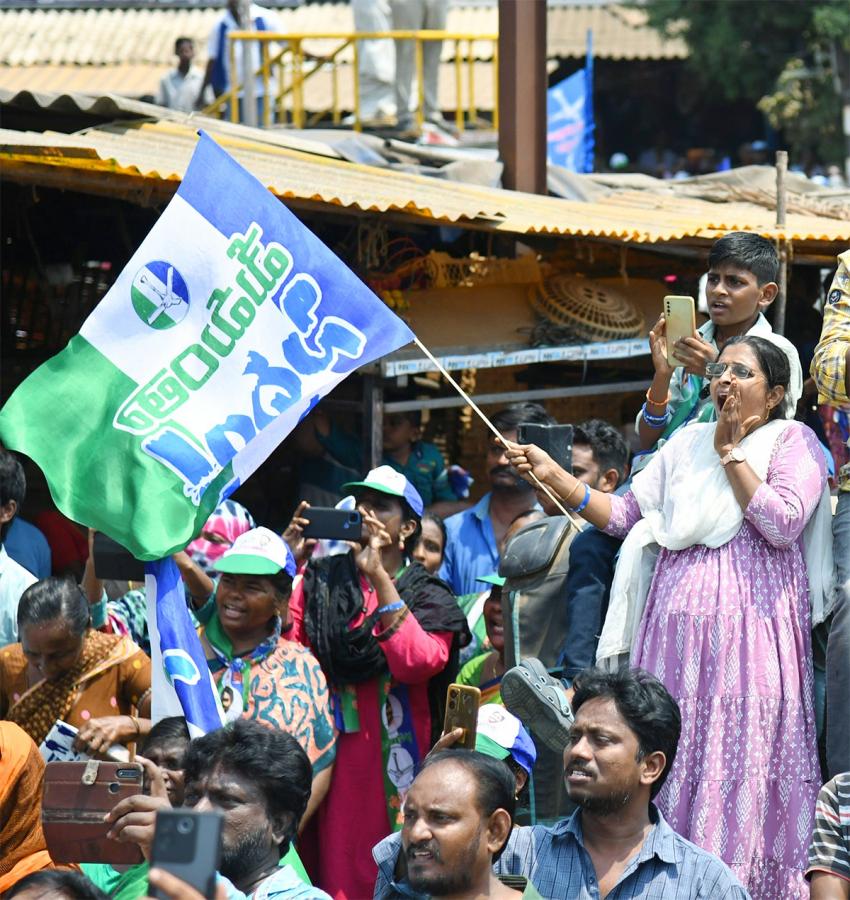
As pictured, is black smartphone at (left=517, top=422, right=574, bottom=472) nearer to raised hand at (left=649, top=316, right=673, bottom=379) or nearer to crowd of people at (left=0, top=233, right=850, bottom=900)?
crowd of people at (left=0, top=233, right=850, bottom=900)

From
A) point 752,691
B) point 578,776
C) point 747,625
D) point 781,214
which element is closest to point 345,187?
point 781,214

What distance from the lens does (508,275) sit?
8.40 metres

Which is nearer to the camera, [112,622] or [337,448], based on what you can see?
[112,622]

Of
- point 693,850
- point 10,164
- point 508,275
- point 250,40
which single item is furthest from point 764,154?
point 693,850

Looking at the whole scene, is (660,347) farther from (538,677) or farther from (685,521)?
(538,677)

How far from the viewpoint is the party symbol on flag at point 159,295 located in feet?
16.4

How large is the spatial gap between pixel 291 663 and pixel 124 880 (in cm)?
118

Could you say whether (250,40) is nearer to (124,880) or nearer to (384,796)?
(384,796)

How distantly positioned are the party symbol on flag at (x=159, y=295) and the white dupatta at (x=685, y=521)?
1423mm

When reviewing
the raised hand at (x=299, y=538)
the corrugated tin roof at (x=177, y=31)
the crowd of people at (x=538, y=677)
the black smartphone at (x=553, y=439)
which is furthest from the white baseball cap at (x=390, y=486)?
the corrugated tin roof at (x=177, y=31)

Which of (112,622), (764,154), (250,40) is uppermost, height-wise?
(250,40)

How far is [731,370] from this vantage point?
15.6 feet

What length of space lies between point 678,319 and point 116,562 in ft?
6.20

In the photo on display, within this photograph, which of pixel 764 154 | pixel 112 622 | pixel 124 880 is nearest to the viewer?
pixel 124 880
